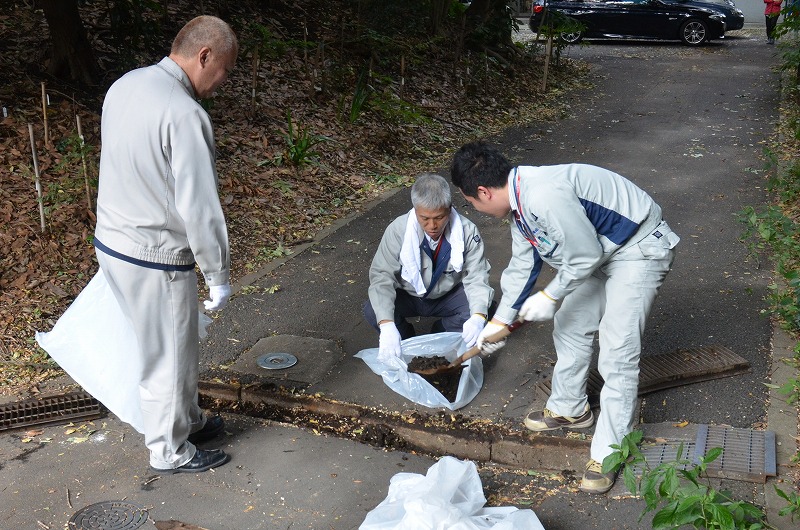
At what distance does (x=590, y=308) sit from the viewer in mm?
3881

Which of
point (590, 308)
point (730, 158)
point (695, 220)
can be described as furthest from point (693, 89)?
point (590, 308)

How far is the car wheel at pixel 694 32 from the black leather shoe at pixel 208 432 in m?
18.4

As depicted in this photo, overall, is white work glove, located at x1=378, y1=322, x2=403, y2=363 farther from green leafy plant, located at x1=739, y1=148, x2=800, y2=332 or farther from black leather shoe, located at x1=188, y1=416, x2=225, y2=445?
green leafy plant, located at x1=739, y1=148, x2=800, y2=332

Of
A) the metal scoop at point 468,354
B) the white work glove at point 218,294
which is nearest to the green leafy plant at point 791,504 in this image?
the metal scoop at point 468,354

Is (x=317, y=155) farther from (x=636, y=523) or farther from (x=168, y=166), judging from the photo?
(x=636, y=523)

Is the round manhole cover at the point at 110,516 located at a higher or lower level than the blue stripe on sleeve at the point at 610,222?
lower

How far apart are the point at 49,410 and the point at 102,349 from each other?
89cm

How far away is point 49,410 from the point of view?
173 inches

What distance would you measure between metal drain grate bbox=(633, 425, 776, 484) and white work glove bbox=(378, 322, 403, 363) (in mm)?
1387

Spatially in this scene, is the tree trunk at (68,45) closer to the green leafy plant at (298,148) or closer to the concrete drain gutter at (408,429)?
the green leafy plant at (298,148)

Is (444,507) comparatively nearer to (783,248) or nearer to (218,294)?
(218,294)

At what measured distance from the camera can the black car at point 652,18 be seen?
1922 centimetres

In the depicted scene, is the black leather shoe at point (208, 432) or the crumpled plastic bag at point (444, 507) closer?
the crumpled plastic bag at point (444, 507)

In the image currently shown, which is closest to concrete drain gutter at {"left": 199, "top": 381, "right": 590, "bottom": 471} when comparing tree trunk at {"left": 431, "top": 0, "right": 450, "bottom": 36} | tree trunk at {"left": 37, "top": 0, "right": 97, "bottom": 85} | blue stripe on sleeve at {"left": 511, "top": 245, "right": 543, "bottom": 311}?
blue stripe on sleeve at {"left": 511, "top": 245, "right": 543, "bottom": 311}
